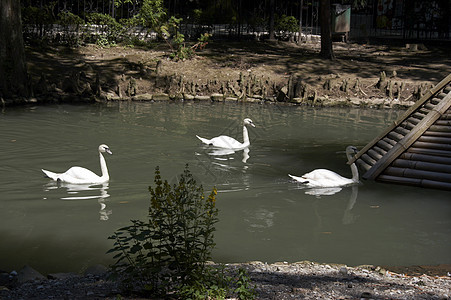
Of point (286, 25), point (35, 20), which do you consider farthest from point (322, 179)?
point (286, 25)

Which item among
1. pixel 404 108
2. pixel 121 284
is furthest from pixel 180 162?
pixel 404 108

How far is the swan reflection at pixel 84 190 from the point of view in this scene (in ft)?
34.1

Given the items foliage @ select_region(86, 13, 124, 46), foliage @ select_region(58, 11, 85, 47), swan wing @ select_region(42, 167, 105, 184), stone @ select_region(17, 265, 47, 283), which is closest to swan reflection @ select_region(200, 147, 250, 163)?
swan wing @ select_region(42, 167, 105, 184)

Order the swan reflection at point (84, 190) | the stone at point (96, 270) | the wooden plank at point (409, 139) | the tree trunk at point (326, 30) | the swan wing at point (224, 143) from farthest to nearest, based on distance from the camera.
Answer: the tree trunk at point (326, 30) → the swan wing at point (224, 143) → the wooden plank at point (409, 139) → the swan reflection at point (84, 190) → the stone at point (96, 270)

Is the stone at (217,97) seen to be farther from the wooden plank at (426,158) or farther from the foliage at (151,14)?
the wooden plank at (426,158)

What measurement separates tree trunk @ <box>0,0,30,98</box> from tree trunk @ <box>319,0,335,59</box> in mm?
12286

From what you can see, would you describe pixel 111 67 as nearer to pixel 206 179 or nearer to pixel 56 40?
pixel 56 40

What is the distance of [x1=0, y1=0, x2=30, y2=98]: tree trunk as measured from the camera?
64.1ft

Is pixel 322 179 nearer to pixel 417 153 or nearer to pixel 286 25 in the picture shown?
pixel 417 153

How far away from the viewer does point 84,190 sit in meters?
10.9

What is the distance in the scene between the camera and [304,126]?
18062 mm

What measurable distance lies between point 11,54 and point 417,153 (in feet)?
43.9

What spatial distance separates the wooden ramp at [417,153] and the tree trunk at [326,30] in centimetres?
1291

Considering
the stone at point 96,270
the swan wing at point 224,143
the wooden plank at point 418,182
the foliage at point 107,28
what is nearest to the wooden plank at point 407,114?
the wooden plank at point 418,182
